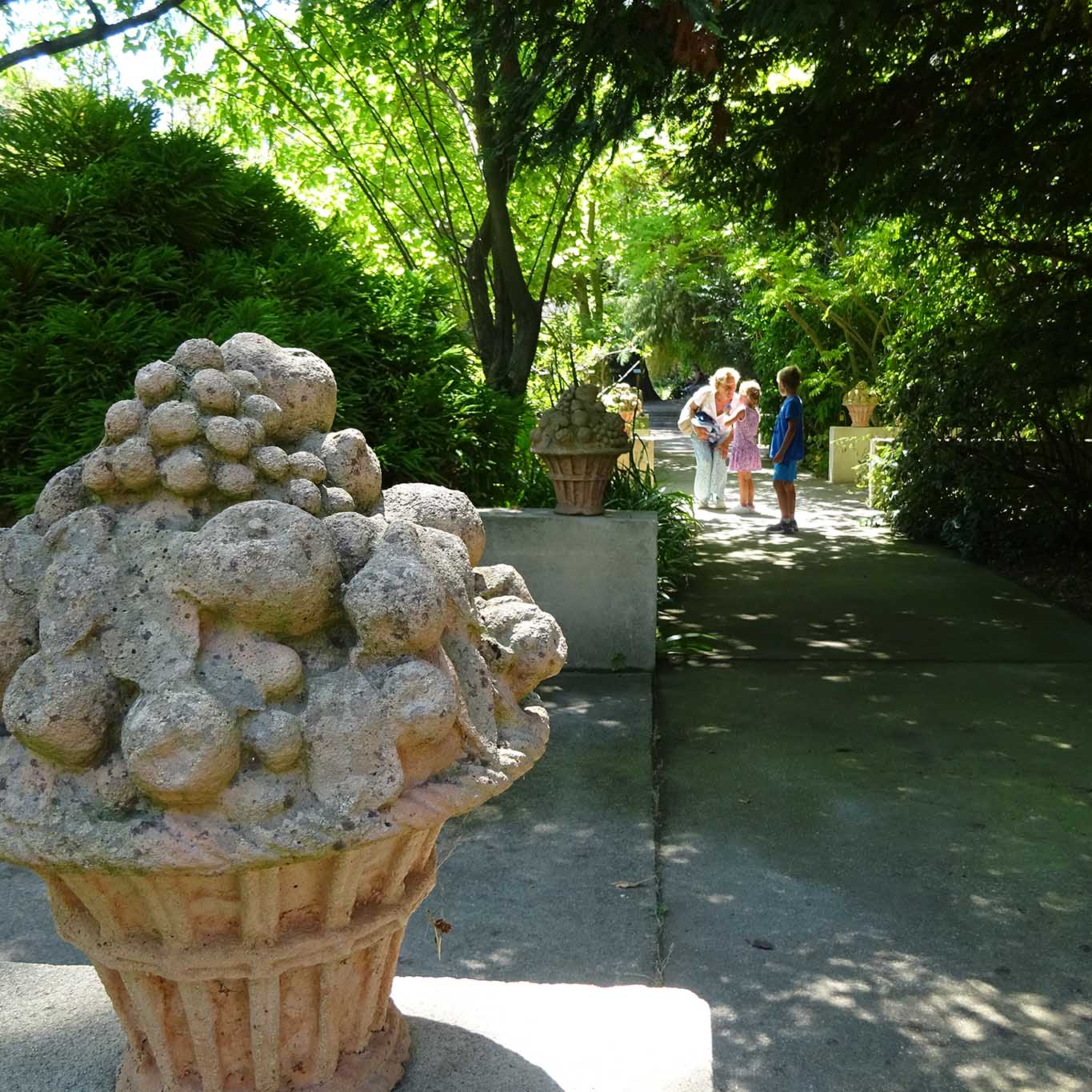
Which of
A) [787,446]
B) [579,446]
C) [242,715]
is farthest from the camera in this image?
[787,446]

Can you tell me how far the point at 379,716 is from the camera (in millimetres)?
1844

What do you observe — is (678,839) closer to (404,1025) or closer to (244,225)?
(404,1025)

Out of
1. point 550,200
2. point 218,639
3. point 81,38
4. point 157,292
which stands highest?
point 550,200

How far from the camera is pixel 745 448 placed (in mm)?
13281

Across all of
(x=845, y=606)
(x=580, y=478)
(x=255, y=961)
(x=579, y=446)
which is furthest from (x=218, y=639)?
(x=845, y=606)

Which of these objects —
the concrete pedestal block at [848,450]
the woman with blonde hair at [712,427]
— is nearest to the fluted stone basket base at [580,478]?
the woman with blonde hair at [712,427]

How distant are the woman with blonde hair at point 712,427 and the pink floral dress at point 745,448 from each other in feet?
0.37

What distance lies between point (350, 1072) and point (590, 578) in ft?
15.5

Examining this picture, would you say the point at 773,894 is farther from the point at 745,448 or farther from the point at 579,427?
the point at 745,448

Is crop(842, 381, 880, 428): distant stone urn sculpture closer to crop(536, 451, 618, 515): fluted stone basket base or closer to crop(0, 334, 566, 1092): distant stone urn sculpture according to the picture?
crop(536, 451, 618, 515): fluted stone basket base

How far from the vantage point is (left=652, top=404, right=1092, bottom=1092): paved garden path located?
321cm

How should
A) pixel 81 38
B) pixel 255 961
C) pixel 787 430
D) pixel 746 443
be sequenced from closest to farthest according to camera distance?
pixel 255 961 → pixel 81 38 → pixel 787 430 → pixel 746 443

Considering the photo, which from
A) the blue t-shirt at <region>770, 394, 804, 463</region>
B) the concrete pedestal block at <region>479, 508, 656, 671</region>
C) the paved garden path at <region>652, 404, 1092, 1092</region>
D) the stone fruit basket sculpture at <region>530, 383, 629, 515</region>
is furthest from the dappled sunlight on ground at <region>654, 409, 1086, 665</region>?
the stone fruit basket sculpture at <region>530, 383, 629, 515</region>

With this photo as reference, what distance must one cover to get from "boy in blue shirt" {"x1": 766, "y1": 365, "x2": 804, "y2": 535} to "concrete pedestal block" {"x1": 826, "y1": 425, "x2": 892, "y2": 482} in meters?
4.30
